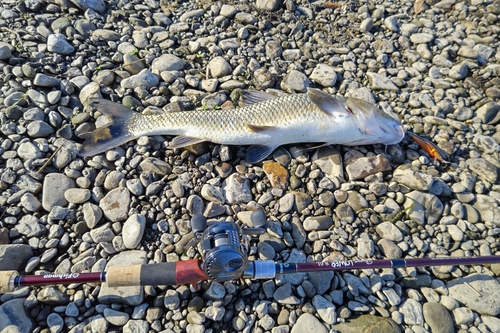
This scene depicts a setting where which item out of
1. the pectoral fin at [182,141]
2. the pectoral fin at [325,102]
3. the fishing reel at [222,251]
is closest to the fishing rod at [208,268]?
the fishing reel at [222,251]

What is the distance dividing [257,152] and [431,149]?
82.9 inches

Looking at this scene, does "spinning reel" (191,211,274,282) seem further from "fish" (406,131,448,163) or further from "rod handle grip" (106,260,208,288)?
"fish" (406,131,448,163)

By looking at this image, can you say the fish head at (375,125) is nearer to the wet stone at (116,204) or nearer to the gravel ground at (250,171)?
the gravel ground at (250,171)

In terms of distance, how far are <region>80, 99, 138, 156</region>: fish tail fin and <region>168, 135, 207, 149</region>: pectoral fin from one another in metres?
0.47

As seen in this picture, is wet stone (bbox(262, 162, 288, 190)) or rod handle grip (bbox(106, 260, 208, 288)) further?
wet stone (bbox(262, 162, 288, 190))

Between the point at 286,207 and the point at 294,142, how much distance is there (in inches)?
34.0

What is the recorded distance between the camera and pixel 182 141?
3.85 meters

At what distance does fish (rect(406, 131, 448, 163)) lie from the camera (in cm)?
397

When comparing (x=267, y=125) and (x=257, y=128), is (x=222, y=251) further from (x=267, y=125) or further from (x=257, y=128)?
(x=267, y=125)

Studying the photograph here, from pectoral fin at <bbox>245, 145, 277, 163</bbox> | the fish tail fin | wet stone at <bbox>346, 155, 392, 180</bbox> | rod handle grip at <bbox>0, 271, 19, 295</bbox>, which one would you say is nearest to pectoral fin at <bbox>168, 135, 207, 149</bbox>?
the fish tail fin

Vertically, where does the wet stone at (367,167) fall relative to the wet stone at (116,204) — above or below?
above

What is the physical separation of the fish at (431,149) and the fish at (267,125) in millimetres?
345

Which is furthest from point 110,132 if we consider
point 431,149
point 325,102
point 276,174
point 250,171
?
point 431,149

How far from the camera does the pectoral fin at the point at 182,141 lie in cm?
381
